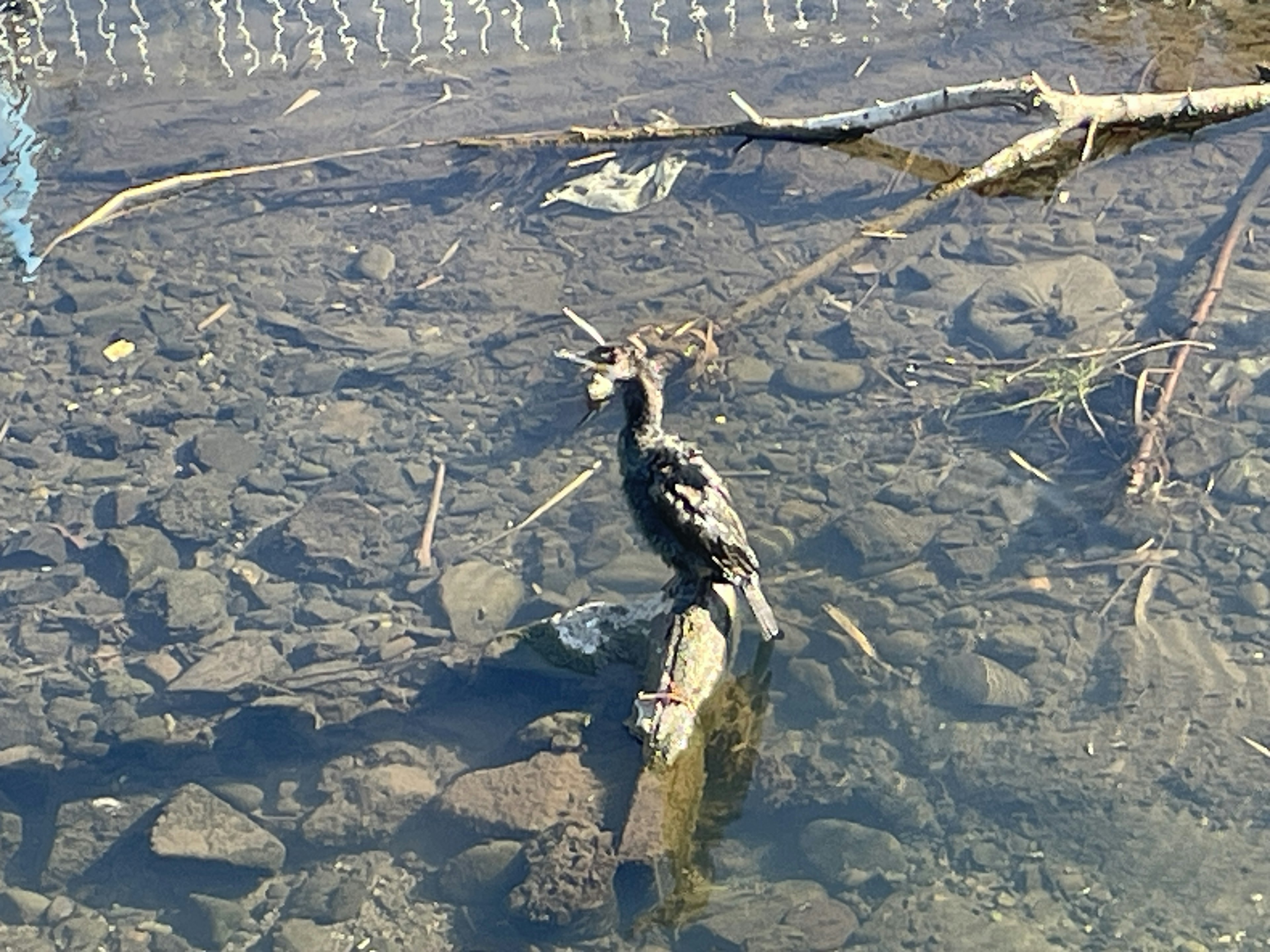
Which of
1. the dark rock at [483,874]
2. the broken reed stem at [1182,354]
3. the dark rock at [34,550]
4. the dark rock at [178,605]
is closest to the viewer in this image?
the dark rock at [483,874]

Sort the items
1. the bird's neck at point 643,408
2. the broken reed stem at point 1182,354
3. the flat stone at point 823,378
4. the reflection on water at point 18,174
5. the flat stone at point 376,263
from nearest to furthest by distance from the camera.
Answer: the bird's neck at point 643,408
the broken reed stem at point 1182,354
the flat stone at point 823,378
the flat stone at point 376,263
the reflection on water at point 18,174

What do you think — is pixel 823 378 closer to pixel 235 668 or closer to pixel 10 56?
pixel 235 668

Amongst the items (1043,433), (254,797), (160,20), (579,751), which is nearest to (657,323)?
(1043,433)

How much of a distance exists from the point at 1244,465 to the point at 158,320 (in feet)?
13.6

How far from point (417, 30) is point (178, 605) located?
3668 millimetres

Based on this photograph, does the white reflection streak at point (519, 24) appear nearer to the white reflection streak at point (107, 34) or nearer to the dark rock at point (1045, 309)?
the white reflection streak at point (107, 34)

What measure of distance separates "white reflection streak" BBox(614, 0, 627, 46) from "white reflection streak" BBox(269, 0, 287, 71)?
1.66m

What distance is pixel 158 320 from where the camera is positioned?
594cm

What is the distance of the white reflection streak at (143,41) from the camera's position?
722 cm

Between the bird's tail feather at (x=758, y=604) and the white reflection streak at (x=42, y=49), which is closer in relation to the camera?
the bird's tail feather at (x=758, y=604)

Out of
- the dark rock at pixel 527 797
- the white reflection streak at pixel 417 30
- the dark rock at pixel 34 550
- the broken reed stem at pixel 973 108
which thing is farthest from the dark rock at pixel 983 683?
the white reflection streak at pixel 417 30

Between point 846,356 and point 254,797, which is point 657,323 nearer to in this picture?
point 846,356

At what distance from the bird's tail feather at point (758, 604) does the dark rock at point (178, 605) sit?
1817mm

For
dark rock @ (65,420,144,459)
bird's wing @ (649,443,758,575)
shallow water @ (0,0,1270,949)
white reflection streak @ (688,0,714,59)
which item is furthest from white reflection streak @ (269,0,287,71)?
bird's wing @ (649,443,758,575)
